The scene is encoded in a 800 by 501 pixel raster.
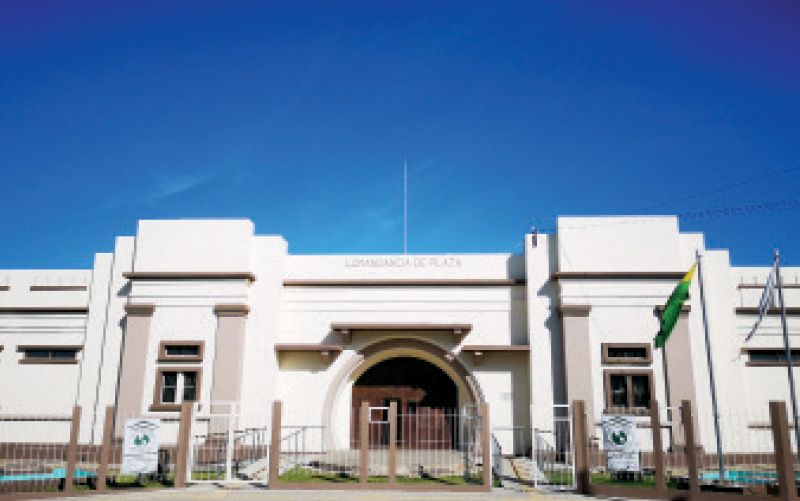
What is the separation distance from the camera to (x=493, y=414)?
58.4ft

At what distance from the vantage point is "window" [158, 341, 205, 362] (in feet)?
57.0

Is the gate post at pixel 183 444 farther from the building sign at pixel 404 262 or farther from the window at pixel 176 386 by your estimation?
the building sign at pixel 404 262

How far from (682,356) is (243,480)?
11.1 m

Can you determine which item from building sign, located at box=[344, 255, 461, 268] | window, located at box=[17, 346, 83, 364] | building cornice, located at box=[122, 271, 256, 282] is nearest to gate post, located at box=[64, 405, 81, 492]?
building cornice, located at box=[122, 271, 256, 282]

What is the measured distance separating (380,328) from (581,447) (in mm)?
6820

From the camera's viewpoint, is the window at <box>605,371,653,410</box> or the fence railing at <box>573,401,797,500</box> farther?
the window at <box>605,371,653,410</box>

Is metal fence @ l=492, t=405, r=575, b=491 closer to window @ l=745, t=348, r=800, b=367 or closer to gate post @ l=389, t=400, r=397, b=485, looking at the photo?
gate post @ l=389, t=400, r=397, b=485

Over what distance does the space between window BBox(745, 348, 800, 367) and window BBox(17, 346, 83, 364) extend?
18573 mm

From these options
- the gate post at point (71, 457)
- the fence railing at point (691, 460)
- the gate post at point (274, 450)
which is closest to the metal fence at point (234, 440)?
the gate post at point (274, 450)

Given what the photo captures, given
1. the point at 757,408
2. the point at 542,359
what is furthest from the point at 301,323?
the point at 757,408

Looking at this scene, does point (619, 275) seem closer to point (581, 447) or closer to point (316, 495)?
point (581, 447)

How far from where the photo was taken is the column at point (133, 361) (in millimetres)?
17000

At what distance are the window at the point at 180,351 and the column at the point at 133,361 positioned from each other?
48 cm

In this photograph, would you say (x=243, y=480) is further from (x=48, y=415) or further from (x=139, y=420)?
(x=48, y=415)
